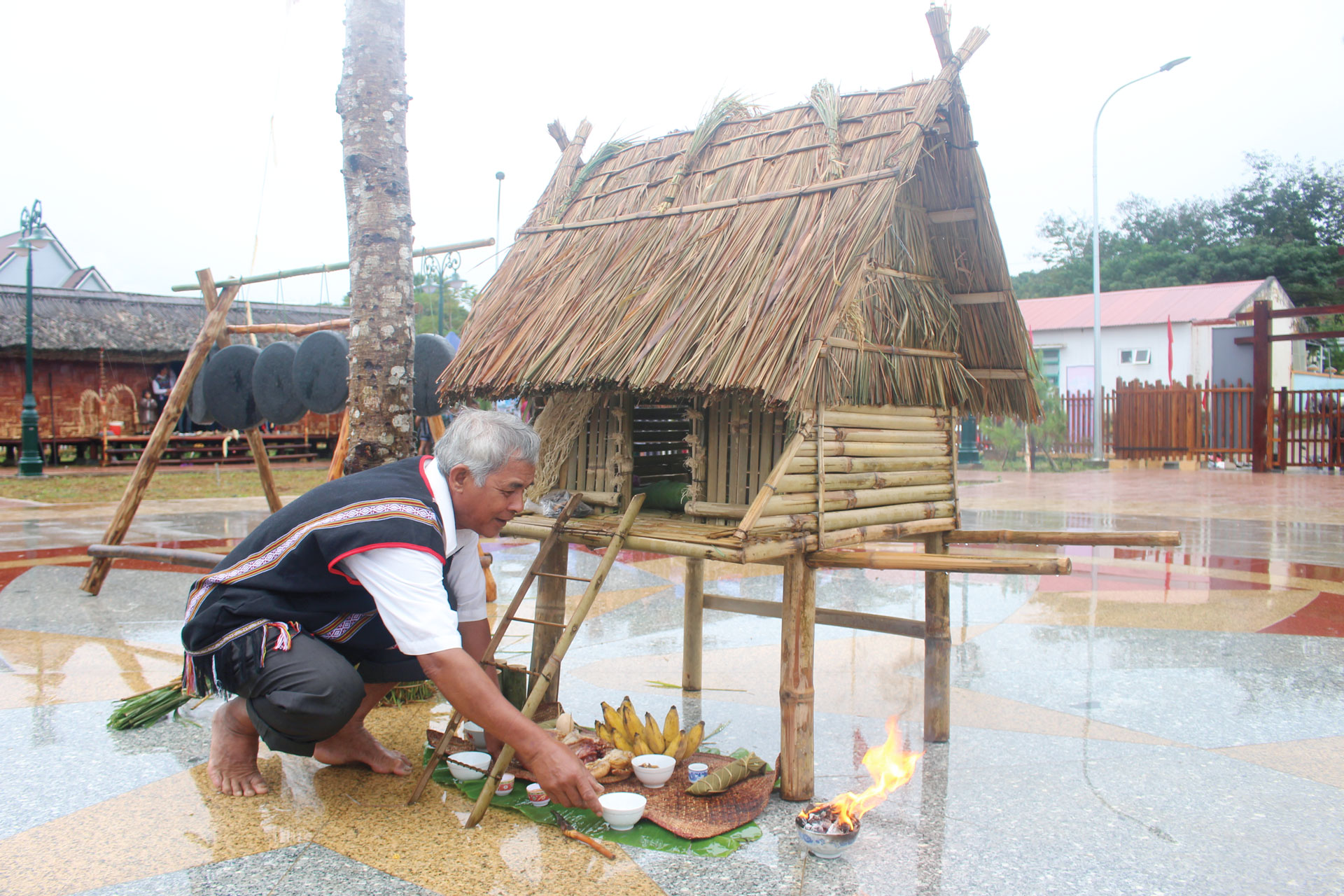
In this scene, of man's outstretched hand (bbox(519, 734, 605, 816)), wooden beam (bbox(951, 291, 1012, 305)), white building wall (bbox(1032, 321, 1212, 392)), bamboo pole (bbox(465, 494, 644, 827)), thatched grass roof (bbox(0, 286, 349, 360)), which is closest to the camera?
Answer: man's outstretched hand (bbox(519, 734, 605, 816))

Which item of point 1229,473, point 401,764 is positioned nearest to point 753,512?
point 401,764

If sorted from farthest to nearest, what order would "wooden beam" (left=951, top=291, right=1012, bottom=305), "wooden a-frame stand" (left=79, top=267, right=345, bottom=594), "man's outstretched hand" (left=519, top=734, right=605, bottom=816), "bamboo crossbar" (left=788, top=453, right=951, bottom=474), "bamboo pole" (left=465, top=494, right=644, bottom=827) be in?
"wooden a-frame stand" (left=79, top=267, right=345, bottom=594), "wooden beam" (left=951, top=291, right=1012, bottom=305), "bamboo crossbar" (left=788, top=453, right=951, bottom=474), "bamboo pole" (left=465, top=494, right=644, bottom=827), "man's outstretched hand" (left=519, top=734, right=605, bottom=816)

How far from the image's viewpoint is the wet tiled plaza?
2.71 metres

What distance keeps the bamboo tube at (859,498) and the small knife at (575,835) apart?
1229mm

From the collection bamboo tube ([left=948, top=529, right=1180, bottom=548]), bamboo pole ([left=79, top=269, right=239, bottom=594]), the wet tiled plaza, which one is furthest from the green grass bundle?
bamboo tube ([left=948, top=529, right=1180, bottom=548])

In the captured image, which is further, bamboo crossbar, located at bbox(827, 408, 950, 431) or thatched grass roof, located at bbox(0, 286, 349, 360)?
thatched grass roof, located at bbox(0, 286, 349, 360)

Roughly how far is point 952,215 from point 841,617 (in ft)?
6.36

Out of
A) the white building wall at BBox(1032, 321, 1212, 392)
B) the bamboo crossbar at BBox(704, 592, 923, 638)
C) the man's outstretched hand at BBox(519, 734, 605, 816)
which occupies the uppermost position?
the white building wall at BBox(1032, 321, 1212, 392)

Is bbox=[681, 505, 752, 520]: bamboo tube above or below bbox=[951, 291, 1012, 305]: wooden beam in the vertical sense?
below

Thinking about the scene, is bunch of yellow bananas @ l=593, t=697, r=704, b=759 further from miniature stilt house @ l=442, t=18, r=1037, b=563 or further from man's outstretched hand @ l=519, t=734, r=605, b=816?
man's outstretched hand @ l=519, t=734, r=605, b=816

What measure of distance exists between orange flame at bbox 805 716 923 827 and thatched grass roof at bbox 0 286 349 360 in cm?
1776

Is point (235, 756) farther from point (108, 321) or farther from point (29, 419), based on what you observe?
point (108, 321)

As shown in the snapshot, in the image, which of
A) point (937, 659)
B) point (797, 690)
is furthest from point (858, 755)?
point (797, 690)

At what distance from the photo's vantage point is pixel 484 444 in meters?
2.93
